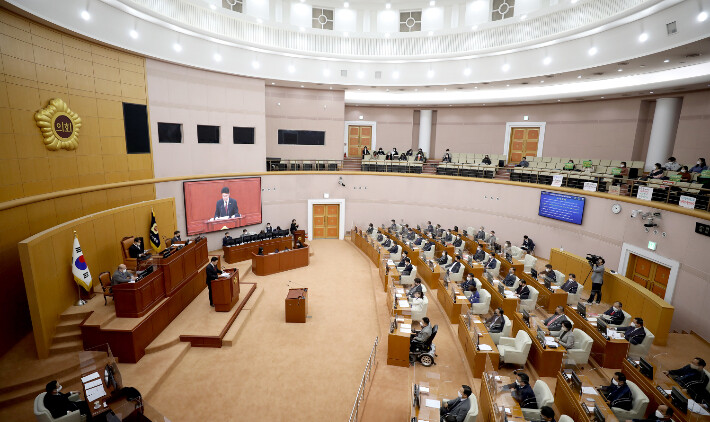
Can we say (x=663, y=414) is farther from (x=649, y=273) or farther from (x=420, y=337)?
(x=649, y=273)

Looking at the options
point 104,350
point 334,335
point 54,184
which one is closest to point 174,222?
point 54,184

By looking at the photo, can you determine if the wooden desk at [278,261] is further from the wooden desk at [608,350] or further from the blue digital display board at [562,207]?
the blue digital display board at [562,207]

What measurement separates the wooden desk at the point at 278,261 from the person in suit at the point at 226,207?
2.54 metres

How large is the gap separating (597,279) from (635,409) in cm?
554

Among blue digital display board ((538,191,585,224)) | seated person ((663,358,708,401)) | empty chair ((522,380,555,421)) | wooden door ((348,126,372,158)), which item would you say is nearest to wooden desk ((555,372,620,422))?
empty chair ((522,380,555,421))

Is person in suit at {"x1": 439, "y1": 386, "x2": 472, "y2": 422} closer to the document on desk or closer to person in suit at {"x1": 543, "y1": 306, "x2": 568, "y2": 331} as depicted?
the document on desk

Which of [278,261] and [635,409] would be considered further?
[278,261]

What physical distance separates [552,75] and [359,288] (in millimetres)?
10908

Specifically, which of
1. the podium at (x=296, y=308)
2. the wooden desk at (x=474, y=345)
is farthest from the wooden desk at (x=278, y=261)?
the wooden desk at (x=474, y=345)

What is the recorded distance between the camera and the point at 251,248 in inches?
549

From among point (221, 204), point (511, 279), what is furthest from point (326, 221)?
point (511, 279)

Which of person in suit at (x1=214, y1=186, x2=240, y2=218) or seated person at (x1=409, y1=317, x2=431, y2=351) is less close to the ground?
person in suit at (x1=214, y1=186, x2=240, y2=218)

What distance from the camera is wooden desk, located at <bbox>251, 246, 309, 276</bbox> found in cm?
1282

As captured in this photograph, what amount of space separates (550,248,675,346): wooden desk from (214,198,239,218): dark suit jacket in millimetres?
12961
